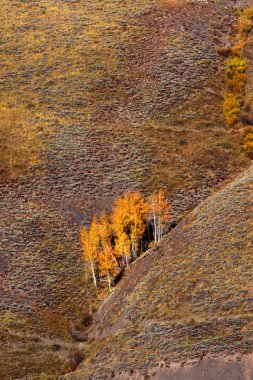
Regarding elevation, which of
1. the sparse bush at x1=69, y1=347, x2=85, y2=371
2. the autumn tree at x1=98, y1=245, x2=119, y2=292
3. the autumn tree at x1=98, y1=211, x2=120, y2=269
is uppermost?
the autumn tree at x1=98, y1=211, x2=120, y2=269

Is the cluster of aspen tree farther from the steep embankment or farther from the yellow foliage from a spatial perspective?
the yellow foliage

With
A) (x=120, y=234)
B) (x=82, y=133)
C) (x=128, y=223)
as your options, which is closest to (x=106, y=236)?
(x=120, y=234)

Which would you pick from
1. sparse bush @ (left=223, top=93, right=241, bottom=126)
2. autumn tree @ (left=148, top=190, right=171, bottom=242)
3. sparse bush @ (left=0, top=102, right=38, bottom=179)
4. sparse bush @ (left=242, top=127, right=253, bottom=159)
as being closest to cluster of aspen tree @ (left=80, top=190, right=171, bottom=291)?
autumn tree @ (left=148, top=190, right=171, bottom=242)

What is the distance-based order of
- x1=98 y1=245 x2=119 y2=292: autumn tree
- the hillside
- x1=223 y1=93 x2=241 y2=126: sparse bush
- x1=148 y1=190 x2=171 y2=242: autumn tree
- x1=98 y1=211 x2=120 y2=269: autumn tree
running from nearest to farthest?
1. the hillside
2. x1=98 y1=245 x2=119 y2=292: autumn tree
3. x1=98 y1=211 x2=120 y2=269: autumn tree
4. x1=148 y1=190 x2=171 y2=242: autumn tree
5. x1=223 y1=93 x2=241 y2=126: sparse bush

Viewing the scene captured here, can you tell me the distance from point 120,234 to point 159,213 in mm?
5150

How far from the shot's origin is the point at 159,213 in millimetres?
74062

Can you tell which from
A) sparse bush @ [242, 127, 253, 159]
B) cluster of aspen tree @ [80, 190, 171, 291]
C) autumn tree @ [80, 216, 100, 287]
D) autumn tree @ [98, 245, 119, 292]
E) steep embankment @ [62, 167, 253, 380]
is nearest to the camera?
steep embankment @ [62, 167, 253, 380]

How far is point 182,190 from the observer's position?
7888 centimetres

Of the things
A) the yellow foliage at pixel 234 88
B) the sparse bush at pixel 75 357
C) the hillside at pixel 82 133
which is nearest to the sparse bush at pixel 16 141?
the hillside at pixel 82 133

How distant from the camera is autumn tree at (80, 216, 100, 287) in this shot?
2844 inches

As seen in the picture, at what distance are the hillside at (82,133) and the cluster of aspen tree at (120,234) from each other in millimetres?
2044

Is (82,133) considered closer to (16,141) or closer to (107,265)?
(16,141)

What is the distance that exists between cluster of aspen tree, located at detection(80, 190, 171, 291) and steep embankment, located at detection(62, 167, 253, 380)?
2.14m

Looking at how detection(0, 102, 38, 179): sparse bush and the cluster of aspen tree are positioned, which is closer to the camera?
the cluster of aspen tree
